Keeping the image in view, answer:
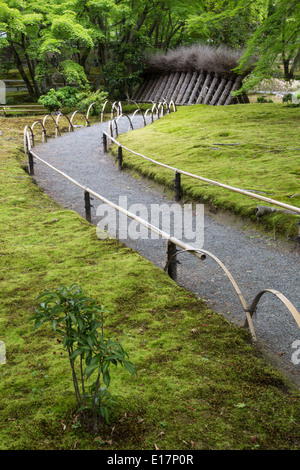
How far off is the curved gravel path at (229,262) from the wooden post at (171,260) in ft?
0.88

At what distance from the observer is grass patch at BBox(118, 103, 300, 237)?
725 centimetres

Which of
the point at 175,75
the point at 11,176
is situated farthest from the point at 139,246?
the point at 175,75

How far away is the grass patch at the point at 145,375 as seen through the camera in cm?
257

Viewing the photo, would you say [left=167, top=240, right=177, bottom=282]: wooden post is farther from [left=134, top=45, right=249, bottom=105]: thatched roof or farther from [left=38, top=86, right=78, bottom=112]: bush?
[left=134, top=45, right=249, bottom=105]: thatched roof

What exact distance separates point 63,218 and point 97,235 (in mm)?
1168

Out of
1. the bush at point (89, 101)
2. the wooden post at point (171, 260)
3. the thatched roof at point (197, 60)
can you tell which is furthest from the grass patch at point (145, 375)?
the thatched roof at point (197, 60)

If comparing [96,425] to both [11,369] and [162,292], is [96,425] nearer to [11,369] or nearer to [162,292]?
[11,369]

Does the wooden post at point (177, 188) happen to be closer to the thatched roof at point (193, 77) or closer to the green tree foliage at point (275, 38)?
the green tree foliage at point (275, 38)

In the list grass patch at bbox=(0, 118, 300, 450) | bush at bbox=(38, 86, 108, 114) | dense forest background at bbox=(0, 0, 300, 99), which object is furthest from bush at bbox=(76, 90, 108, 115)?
grass patch at bbox=(0, 118, 300, 450)

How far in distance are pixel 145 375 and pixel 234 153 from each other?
782 cm

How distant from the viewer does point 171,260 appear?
15.7ft

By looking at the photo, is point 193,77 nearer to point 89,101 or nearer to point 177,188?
point 89,101

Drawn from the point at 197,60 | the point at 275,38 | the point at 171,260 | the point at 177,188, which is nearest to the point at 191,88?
the point at 197,60

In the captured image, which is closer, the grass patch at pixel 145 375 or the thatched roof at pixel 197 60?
the grass patch at pixel 145 375
